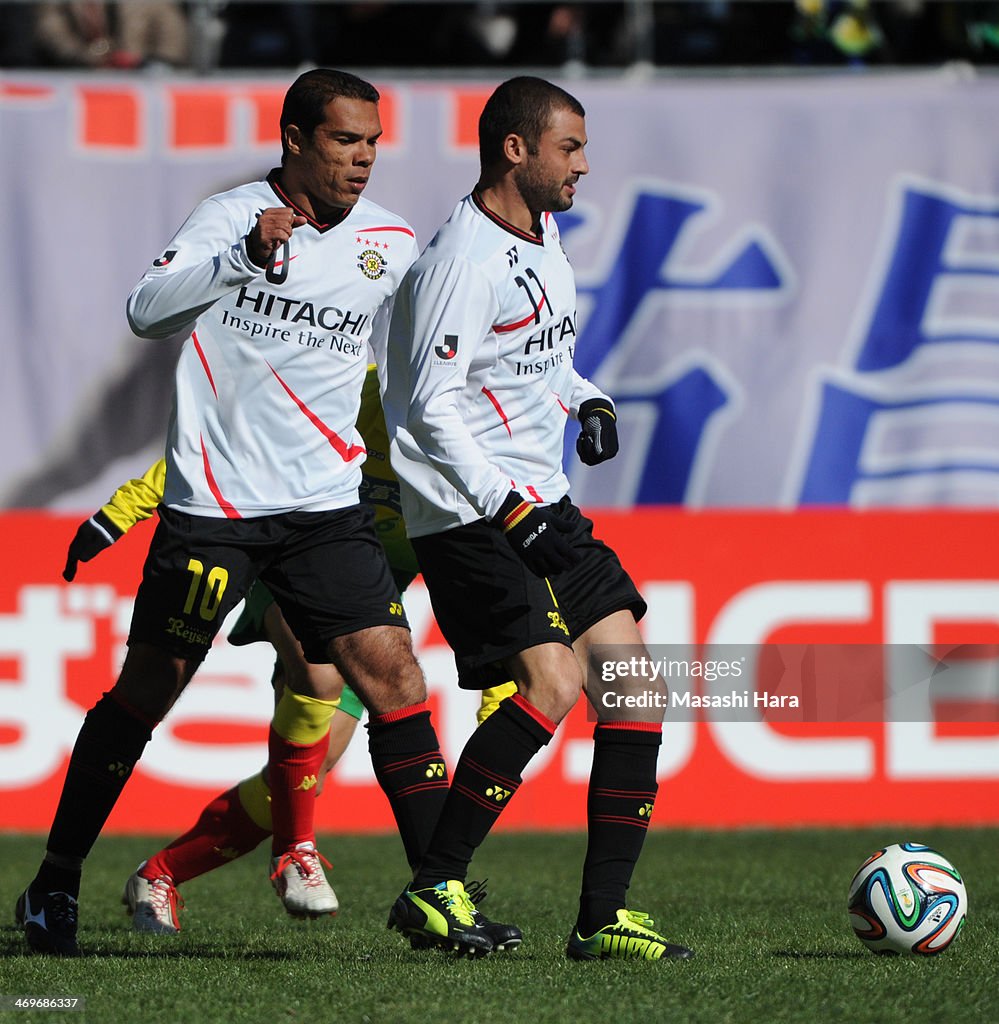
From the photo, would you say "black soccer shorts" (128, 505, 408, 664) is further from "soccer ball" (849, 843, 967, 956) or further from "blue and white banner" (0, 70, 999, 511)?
"blue and white banner" (0, 70, 999, 511)

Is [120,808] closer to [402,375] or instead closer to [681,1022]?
[402,375]

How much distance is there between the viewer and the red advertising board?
8109 mm

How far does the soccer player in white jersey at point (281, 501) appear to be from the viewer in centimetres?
451

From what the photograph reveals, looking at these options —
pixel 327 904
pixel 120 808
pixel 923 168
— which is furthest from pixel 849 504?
pixel 327 904

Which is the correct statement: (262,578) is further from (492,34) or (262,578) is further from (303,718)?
(492,34)

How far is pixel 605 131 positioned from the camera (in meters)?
10.3

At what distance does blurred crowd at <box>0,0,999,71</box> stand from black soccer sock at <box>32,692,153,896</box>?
23.0 feet

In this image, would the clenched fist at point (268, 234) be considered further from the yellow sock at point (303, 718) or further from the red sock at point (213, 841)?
the red sock at point (213, 841)

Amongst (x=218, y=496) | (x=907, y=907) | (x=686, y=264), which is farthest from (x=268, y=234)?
(x=686, y=264)

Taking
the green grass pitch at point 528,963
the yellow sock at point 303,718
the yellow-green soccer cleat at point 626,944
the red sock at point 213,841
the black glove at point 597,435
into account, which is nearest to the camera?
the green grass pitch at point 528,963

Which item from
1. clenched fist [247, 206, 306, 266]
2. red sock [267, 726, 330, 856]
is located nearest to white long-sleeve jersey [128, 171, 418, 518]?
clenched fist [247, 206, 306, 266]

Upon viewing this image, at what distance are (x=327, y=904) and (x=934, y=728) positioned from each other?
389cm

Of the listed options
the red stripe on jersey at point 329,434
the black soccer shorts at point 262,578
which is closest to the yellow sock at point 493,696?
the black soccer shorts at point 262,578

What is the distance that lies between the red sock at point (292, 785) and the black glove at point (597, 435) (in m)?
1.23
